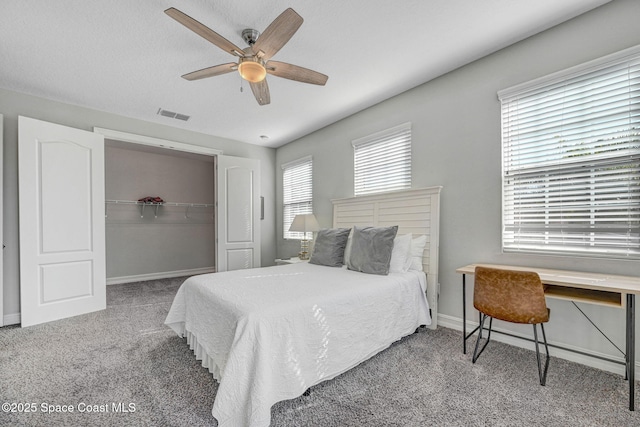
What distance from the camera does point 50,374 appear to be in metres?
2.04

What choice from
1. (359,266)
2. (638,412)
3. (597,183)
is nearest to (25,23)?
(359,266)

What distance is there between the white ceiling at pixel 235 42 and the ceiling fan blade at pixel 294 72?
1.17 ft

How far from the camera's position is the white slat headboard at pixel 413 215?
2873mm

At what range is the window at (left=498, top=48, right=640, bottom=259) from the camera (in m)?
1.95

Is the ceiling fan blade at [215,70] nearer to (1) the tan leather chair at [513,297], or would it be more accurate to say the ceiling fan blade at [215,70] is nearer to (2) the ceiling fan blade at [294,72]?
(2) the ceiling fan blade at [294,72]

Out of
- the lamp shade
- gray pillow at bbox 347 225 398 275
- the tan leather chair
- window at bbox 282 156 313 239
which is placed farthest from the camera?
window at bbox 282 156 313 239

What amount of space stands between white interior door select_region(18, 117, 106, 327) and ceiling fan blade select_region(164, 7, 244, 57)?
109 inches

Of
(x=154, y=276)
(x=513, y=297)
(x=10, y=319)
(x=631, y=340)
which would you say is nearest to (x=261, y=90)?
(x=513, y=297)

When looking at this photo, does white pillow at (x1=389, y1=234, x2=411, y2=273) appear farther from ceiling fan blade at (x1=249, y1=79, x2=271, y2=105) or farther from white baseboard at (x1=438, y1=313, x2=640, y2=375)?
ceiling fan blade at (x1=249, y1=79, x2=271, y2=105)

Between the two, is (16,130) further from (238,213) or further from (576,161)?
(576,161)

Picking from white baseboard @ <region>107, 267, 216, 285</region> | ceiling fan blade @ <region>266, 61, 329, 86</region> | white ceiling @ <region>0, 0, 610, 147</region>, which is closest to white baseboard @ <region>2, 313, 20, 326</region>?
white baseboard @ <region>107, 267, 216, 285</region>

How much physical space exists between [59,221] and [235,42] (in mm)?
2994

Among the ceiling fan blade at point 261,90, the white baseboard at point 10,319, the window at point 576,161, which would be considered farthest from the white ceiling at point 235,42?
the white baseboard at point 10,319

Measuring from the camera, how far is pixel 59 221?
3256mm
